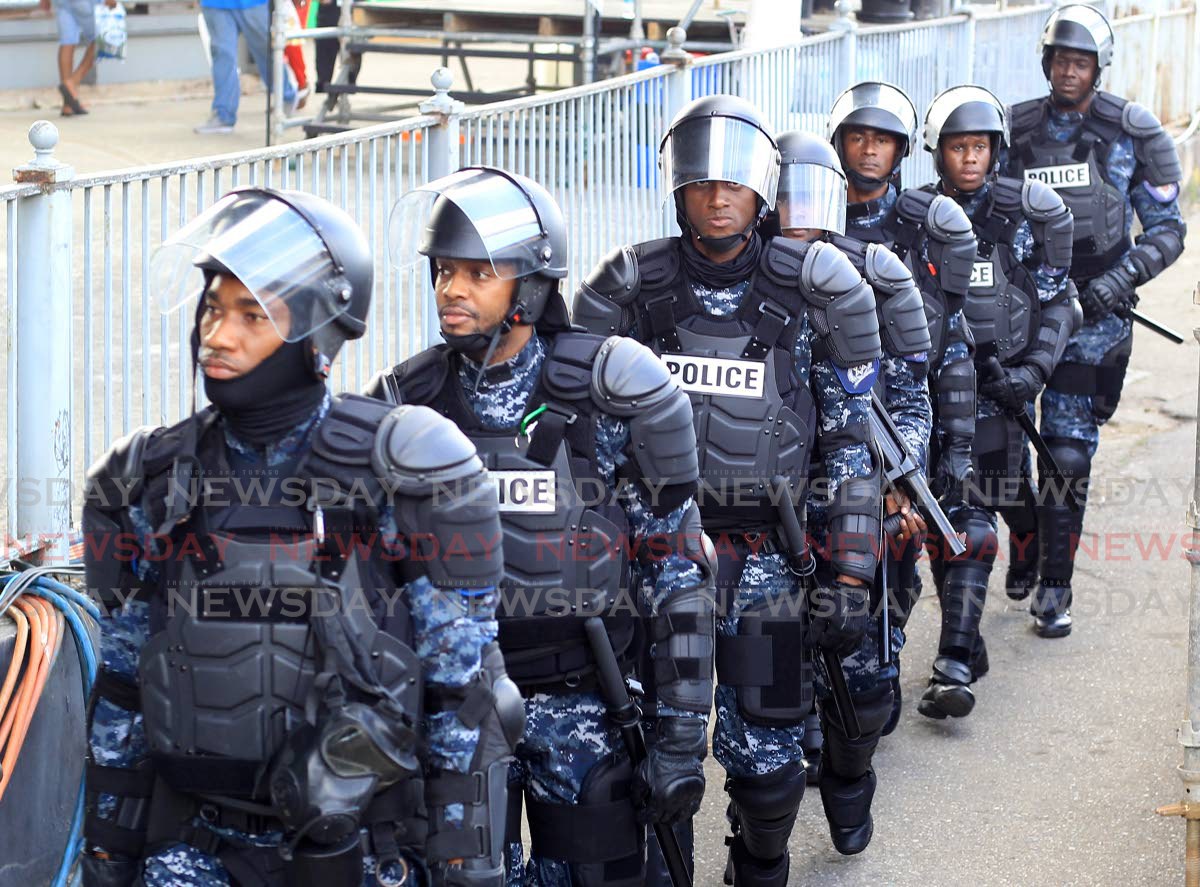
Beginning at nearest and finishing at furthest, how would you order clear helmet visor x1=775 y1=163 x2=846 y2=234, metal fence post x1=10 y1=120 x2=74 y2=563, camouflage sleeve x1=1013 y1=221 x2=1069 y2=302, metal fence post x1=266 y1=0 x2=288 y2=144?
1. metal fence post x1=10 y1=120 x2=74 y2=563
2. clear helmet visor x1=775 y1=163 x2=846 y2=234
3. camouflage sleeve x1=1013 y1=221 x2=1069 y2=302
4. metal fence post x1=266 y1=0 x2=288 y2=144

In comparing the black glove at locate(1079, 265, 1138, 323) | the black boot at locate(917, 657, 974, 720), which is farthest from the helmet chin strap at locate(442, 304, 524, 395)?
the black glove at locate(1079, 265, 1138, 323)

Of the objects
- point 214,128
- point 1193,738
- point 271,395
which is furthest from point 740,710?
point 214,128

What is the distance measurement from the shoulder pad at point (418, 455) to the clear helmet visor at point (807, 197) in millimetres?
2753

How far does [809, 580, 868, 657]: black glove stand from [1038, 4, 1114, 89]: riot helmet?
398 centimetres

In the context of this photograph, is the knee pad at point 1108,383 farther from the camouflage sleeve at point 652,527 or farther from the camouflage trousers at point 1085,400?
the camouflage sleeve at point 652,527

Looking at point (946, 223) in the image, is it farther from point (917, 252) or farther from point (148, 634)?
point (148, 634)

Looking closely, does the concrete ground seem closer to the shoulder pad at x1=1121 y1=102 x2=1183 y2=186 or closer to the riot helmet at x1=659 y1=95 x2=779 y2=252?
the shoulder pad at x1=1121 y1=102 x2=1183 y2=186

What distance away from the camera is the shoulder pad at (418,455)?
335 centimetres

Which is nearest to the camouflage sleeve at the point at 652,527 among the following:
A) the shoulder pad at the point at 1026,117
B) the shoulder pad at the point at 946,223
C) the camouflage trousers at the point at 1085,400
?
the shoulder pad at the point at 946,223

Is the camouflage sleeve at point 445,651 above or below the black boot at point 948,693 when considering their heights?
above

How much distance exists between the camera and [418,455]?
11.0 ft

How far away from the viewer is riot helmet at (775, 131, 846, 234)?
598 cm

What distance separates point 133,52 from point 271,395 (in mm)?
14287

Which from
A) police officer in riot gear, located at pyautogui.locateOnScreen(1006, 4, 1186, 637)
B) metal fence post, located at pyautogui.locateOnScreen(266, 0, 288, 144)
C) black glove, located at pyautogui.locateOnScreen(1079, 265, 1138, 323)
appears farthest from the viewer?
metal fence post, located at pyautogui.locateOnScreen(266, 0, 288, 144)
